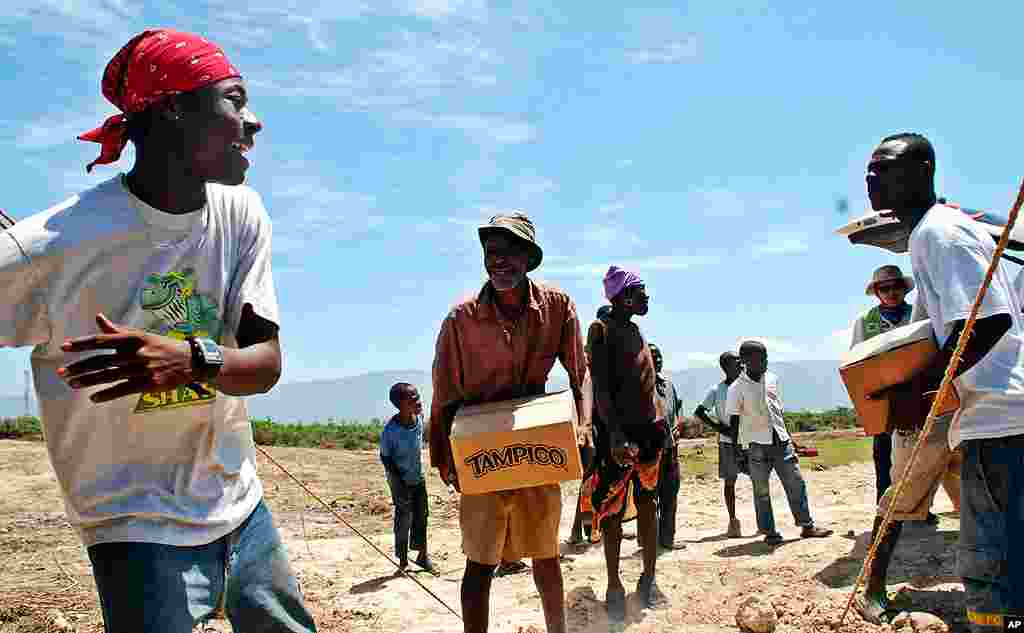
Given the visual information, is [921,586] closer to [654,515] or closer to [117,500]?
[654,515]

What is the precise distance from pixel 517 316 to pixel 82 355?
2394 millimetres

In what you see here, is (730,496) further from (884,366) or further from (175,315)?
(175,315)

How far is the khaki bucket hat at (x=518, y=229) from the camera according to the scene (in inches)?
169

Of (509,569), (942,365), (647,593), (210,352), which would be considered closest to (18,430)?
(509,569)

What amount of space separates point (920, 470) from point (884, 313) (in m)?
2.26

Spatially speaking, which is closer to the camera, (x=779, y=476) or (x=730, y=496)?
(x=779, y=476)

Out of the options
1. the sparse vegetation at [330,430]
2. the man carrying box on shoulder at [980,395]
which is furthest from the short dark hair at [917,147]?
the sparse vegetation at [330,430]

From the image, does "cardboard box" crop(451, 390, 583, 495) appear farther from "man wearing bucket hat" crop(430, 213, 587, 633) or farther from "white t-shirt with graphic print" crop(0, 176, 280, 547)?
"white t-shirt with graphic print" crop(0, 176, 280, 547)

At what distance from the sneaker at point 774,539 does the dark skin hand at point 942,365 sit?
4753 mm

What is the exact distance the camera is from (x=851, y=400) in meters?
3.61

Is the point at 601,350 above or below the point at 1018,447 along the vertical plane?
above

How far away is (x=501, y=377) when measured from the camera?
435 centimetres

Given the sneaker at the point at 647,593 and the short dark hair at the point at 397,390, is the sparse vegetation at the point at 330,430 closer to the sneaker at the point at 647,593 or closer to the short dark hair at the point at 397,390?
the short dark hair at the point at 397,390

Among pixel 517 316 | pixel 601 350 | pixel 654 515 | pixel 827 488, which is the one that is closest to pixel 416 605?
pixel 654 515
